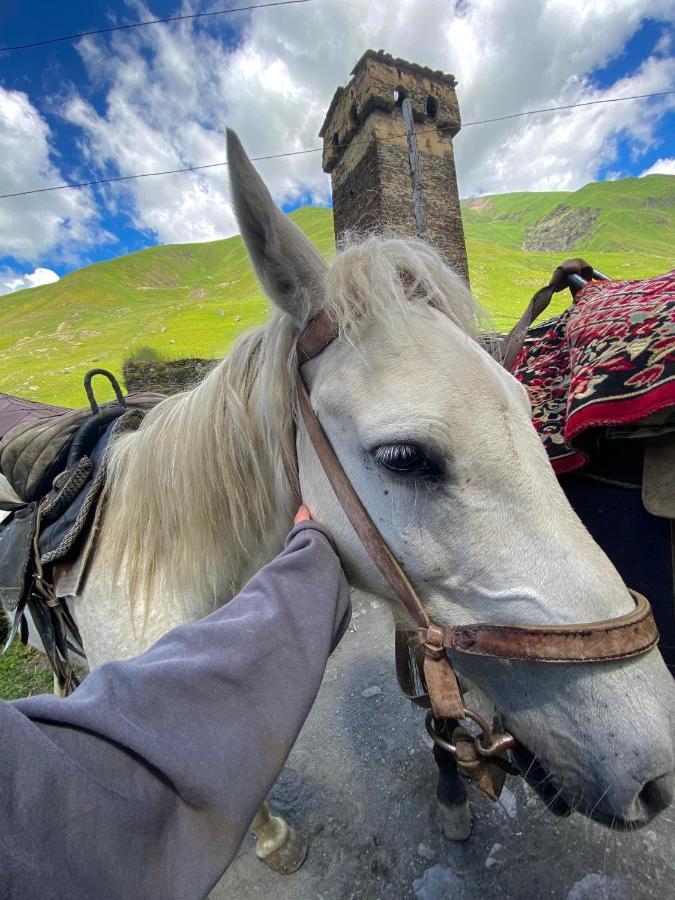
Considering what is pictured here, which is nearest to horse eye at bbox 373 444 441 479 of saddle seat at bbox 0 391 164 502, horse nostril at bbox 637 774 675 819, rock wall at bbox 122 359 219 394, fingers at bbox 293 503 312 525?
fingers at bbox 293 503 312 525

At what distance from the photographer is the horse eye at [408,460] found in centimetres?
86

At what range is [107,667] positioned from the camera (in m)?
0.60

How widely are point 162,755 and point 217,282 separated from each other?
269 feet

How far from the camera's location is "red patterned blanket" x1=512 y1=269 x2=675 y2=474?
96cm

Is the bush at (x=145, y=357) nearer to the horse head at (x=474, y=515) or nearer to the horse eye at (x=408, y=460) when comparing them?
the horse head at (x=474, y=515)

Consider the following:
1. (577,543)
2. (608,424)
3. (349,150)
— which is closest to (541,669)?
(577,543)

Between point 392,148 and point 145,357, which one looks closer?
point 392,148

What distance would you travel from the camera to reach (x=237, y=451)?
1.18 m

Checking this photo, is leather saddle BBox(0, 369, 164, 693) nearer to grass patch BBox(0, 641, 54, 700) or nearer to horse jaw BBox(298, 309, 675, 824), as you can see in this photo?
horse jaw BBox(298, 309, 675, 824)

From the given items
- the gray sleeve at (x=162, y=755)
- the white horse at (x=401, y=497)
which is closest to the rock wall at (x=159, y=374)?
the white horse at (x=401, y=497)

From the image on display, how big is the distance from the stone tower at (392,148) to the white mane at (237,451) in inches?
351

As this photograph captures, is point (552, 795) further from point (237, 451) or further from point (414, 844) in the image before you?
point (414, 844)

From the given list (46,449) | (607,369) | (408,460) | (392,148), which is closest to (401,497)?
(408,460)

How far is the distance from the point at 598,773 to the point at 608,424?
72 cm
